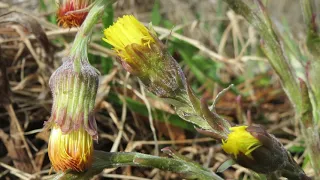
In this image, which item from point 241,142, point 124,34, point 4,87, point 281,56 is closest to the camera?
point 241,142

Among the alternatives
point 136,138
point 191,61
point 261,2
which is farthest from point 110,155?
point 191,61

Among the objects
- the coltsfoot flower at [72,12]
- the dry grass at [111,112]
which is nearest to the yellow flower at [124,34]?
the coltsfoot flower at [72,12]

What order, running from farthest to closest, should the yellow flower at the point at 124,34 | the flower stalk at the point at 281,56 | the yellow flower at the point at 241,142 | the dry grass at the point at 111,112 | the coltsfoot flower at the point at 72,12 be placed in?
the dry grass at the point at 111,112 < the flower stalk at the point at 281,56 < the coltsfoot flower at the point at 72,12 < the yellow flower at the point at 124,34 < the yellow flower at the point at 241,142

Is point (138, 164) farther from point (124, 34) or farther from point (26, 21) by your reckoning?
point (26, 21)

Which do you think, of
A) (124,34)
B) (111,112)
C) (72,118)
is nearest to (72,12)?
(124,34)

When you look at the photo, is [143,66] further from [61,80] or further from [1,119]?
[1,119]

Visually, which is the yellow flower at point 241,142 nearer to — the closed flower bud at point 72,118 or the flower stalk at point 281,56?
the closed flower bud at point 72,118
